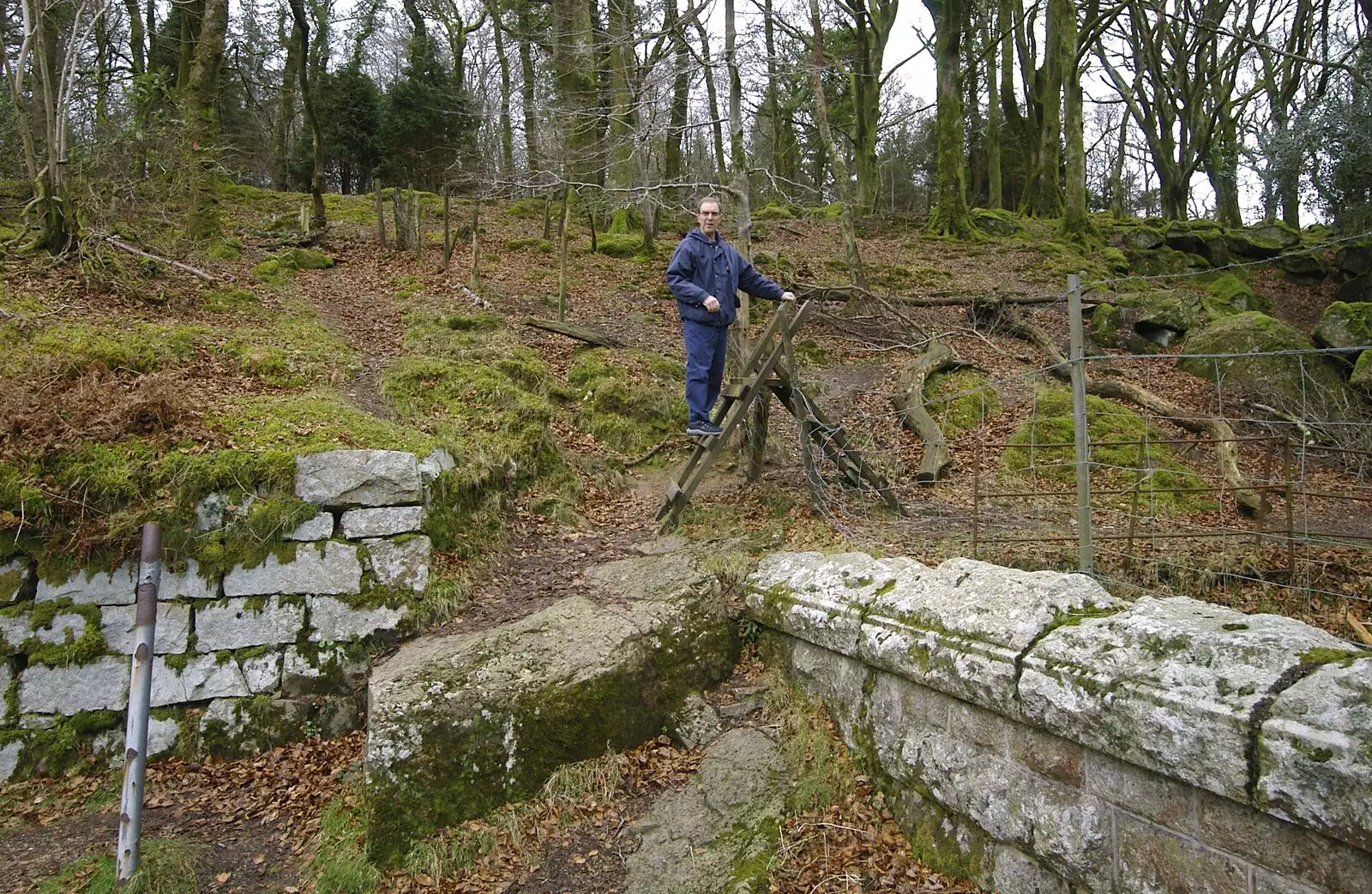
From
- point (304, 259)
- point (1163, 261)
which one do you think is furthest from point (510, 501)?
point (1163, 261)

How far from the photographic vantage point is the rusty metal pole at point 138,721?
12.3 ft

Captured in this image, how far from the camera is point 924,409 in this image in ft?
30.0

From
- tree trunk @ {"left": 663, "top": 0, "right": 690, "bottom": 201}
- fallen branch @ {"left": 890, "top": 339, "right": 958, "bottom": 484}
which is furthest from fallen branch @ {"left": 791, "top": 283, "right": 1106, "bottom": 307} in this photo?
tree trunk @ {"left": 663, "top": 0, "right": 690, "bottom": 201}

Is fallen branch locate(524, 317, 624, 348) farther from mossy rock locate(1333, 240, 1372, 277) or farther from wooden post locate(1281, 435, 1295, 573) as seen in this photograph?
mossy rock locate(1333, 240, 1372, 277)

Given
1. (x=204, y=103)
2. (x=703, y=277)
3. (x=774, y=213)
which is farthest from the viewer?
(x=774, y=213)

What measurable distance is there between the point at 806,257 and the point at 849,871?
51.0ft

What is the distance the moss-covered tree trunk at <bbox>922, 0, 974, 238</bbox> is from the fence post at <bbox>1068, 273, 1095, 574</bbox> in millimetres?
16367

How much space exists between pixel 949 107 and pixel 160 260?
17019 millimetres

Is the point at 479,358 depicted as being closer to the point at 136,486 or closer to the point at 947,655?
the point at 136,486

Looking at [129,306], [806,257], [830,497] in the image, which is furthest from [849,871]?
[806,257]

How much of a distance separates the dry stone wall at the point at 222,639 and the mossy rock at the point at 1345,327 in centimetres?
1281

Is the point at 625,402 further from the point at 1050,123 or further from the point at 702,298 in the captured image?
the point at 1050,123

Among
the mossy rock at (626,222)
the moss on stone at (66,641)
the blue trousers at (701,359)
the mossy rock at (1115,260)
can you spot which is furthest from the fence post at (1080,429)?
the mossy rock at (1115,260)

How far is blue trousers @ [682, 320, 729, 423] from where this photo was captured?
581 centimetres
